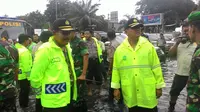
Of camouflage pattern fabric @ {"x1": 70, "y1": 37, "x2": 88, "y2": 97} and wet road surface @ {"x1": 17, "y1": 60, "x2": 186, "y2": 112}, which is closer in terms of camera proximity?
camouflage pattern fabric @ {"x1": 70, "y1": 37, "x2": 88, "y2": 97}

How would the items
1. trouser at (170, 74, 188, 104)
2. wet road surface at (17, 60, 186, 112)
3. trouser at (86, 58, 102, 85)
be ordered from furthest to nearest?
trouser at (86, 58, 102, 85) → wet road surface at (17, 60, 186, 112) → trouser at (170, 74, 188, 104)

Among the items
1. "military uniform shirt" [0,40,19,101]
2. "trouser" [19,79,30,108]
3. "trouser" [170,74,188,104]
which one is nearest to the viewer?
"military uniform shirt" [0,40,19,101]

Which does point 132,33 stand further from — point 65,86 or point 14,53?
point 14,53

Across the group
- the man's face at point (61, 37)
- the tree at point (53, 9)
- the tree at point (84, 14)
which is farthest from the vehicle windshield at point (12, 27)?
the tree at point (53, 9)

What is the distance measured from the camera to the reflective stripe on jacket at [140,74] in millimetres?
3801

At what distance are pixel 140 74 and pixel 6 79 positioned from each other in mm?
1913

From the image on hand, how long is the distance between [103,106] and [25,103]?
2013mm

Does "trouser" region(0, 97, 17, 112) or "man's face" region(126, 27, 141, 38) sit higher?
"man's face" region(126, 27, 141, 38)

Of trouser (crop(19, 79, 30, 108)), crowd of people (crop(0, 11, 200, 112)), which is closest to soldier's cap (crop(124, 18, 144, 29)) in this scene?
crowd of people (crop(0, 11, 200, 112))

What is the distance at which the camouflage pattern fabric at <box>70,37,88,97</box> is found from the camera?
5.53m

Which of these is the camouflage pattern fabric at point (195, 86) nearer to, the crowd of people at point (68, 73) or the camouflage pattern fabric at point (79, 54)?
the crowd of people at point (68, 73)

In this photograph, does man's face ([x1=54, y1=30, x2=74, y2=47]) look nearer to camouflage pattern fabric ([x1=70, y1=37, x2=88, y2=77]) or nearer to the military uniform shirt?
the military uniform shirt

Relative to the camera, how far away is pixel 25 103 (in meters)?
6.84

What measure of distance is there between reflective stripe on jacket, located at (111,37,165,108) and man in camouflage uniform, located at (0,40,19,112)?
161 cm
